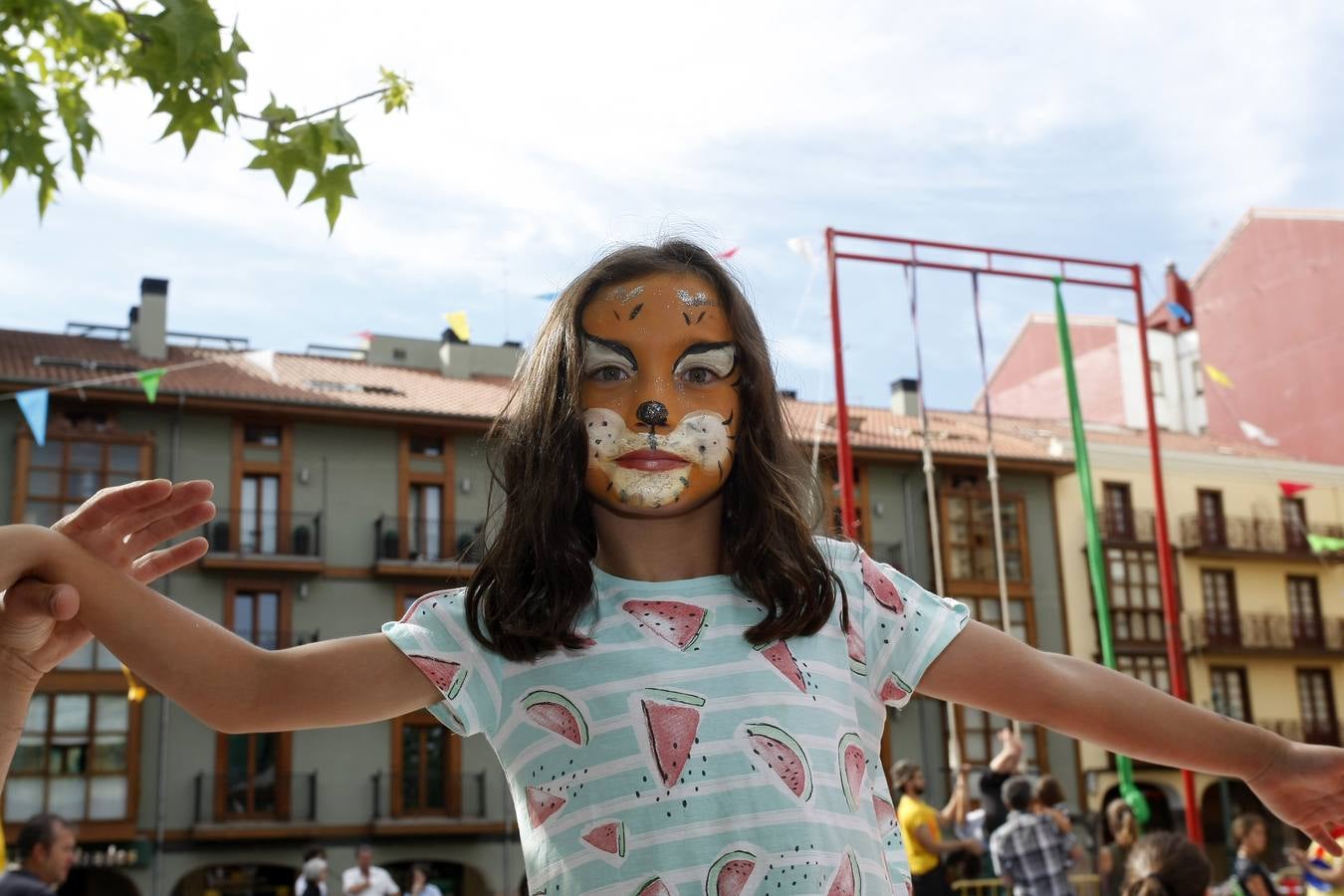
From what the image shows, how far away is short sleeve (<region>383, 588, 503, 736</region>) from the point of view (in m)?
1.93

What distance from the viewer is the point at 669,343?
213 cm

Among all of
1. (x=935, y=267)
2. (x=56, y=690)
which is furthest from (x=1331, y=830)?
(x=56, y=690)

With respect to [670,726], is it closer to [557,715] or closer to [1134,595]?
[557,715]

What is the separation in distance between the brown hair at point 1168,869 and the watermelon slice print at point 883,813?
2.77 meters

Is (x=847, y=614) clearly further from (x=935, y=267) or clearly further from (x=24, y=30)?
(x=935, y=267)

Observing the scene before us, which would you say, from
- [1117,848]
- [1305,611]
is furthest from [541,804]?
[1305,611]

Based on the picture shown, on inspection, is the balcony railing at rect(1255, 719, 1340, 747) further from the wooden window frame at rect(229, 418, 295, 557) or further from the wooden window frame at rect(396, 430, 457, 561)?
the wooden window frame at rect(229, 418, 295, 557)

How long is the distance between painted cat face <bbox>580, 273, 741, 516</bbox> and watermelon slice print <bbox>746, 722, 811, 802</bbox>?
359 mm

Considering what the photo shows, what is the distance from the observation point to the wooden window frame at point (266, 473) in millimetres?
25672

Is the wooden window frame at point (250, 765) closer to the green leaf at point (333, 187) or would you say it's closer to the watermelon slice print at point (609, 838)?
the green leaf at point (333, 187)

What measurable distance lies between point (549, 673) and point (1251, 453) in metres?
34.1

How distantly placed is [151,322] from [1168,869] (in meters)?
25.8

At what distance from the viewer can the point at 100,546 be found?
6.23 feet

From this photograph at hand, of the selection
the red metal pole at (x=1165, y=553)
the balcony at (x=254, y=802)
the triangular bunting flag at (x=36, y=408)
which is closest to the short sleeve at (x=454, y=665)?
the red metal pole at (x=1165, y=553)
